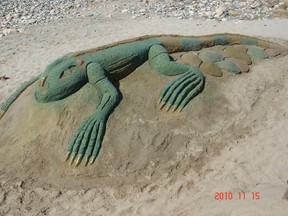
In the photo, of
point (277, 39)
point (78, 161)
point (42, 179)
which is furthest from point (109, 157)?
point (277, 39)

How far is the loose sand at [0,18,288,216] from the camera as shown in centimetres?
399

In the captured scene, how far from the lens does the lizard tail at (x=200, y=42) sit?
17.9ft

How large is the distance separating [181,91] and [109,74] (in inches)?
35.2

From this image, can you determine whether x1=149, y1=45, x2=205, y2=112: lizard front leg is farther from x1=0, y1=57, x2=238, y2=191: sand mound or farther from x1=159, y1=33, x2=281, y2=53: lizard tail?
x1=159, y1=33, x2=281, y2=53: lizard tail

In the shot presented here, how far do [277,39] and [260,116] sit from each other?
126 inches

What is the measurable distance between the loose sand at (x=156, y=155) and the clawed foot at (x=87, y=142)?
0.09 metres

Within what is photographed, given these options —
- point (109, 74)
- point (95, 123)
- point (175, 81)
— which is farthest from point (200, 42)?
point (95, 123)

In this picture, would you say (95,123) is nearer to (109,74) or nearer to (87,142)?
(87,142)

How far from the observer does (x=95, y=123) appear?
446 cm

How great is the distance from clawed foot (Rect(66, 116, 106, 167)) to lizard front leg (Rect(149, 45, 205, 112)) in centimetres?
82

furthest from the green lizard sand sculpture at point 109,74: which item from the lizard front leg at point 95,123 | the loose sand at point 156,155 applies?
the loose sand at point 156,155

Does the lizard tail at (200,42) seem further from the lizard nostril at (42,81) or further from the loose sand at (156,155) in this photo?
the lizard nostril at (42,81)

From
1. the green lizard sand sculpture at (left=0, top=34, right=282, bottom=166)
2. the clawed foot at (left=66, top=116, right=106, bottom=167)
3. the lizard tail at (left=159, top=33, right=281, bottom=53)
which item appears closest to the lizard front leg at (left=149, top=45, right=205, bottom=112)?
the green lizard sand sculpture at (left=0, top=34, right=282, bottom=166)

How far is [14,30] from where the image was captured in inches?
382
